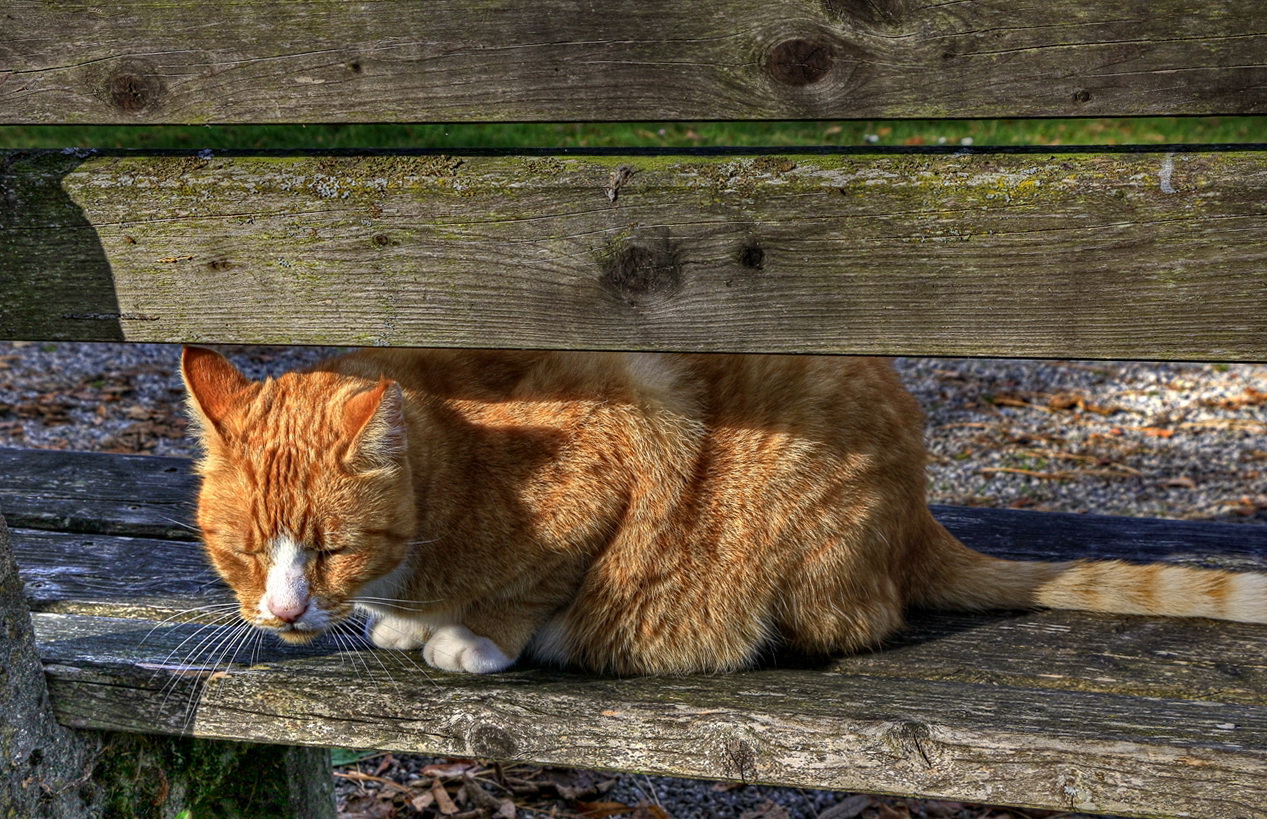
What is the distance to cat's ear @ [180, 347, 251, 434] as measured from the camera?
2096mm

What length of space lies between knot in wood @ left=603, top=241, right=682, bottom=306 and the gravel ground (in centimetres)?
356

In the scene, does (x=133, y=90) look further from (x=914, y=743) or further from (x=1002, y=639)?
(x=1002, y=639)

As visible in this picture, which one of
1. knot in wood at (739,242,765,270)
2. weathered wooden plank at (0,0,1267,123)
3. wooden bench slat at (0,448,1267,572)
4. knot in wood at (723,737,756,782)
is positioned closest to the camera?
weathered wooden plank at (0,0,1267,123)

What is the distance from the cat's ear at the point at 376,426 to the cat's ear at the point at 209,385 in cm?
→ 26

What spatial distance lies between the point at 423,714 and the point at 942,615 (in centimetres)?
118

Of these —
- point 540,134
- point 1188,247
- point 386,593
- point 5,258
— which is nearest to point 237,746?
point 386,593

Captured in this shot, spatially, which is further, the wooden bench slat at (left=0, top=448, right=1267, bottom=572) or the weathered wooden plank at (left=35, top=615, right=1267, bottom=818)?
the wooden bench slat at (left=0, top=448, right=1267, bottom=572)

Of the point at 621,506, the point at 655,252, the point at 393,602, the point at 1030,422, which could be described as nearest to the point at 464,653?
the point at 393,602

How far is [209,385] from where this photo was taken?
83.7 inches

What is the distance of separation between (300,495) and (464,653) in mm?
479

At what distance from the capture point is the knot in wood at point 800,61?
1.72m

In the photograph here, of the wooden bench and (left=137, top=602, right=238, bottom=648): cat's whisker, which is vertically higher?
the wooden bench

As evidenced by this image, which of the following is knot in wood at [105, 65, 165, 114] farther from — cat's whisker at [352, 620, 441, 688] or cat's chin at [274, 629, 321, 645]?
cat's whisker at [352, 620, 441, 688]

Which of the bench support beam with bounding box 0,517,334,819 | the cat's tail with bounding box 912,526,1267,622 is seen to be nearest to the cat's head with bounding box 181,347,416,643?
the bench support beam with bounding box 0,517,334,819
